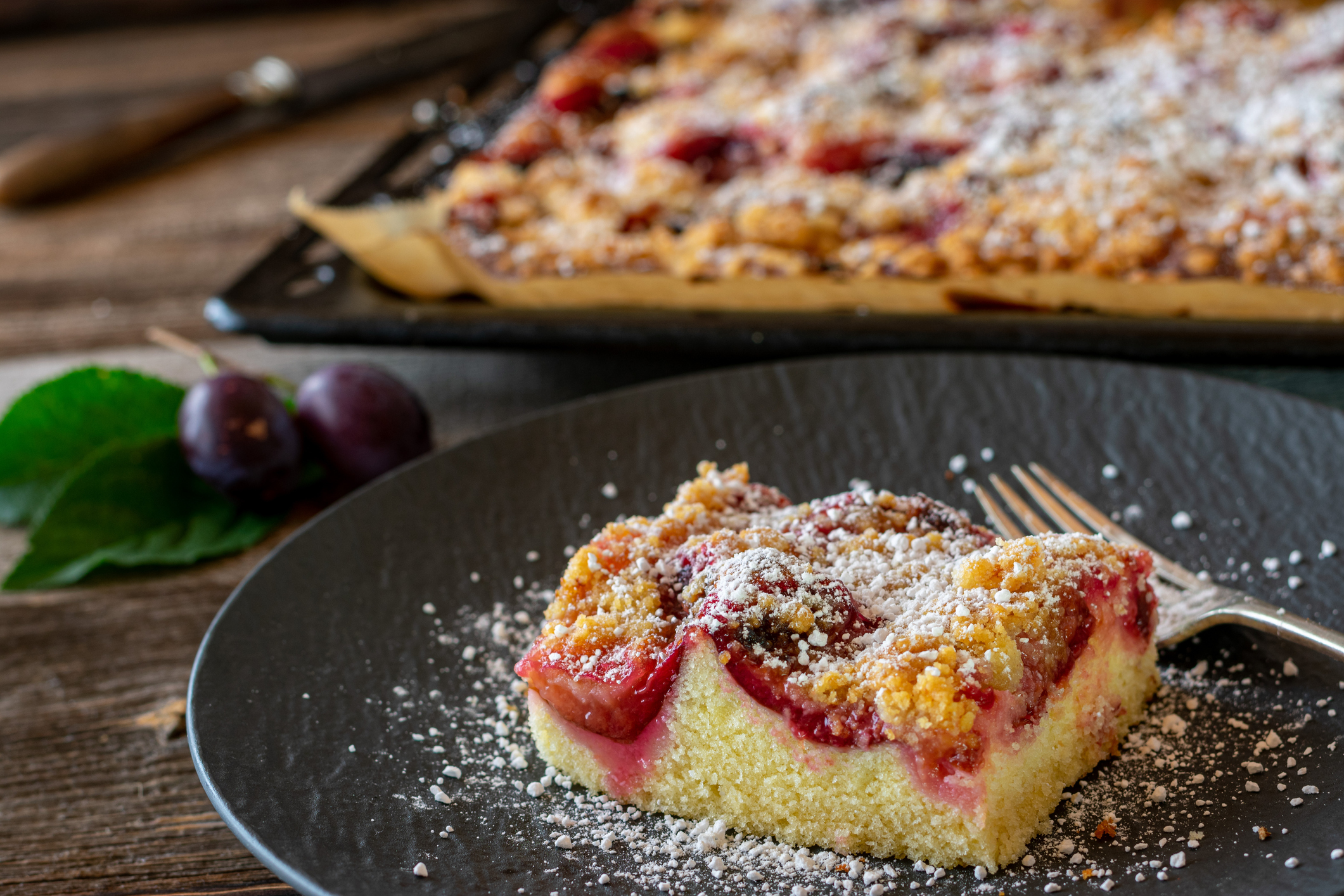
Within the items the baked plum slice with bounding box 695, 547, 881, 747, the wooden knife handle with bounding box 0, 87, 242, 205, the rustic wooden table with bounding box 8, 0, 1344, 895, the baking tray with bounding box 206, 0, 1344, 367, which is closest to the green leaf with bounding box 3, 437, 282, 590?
the rustic wooden table with bounding box 8, 0, 1344, 895

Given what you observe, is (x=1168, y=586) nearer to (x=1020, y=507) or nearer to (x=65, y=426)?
(x=1020, y=507)

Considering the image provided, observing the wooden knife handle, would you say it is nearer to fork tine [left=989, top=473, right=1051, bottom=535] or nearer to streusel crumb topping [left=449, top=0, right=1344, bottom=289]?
streusel crumb topping [left=449, top=0, right=1344, bottom=289]

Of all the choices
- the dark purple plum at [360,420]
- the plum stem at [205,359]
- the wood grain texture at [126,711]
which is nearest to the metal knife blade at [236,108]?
the plum stem at [205,359]

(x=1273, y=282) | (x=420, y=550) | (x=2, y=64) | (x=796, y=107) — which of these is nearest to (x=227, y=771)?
(x=420, y=550)

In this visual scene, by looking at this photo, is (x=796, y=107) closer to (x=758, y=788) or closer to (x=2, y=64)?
(x=758, y=788)

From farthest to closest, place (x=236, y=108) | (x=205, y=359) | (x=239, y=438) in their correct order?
(x=236, y=108)
(x=205, y=359)
(x=239, y=438)

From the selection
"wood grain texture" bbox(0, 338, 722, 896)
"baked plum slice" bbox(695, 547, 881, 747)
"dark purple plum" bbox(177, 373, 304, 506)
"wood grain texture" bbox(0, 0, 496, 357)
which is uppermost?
"baked plum slice" bbox(695, 547, 881, 747)

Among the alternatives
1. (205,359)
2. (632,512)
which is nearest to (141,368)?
(205,359)
